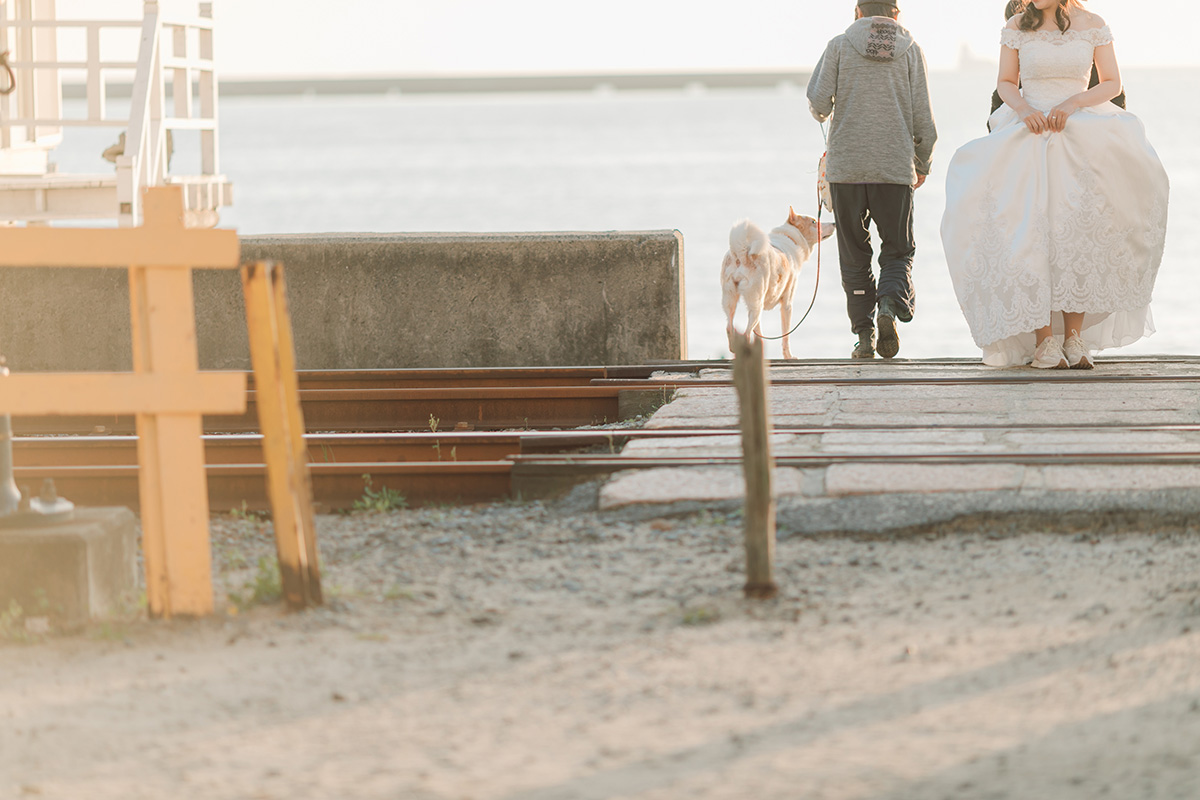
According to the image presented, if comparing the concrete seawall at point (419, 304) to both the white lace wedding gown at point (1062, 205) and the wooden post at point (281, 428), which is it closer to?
the white lace wedding gown at point (1062, 205)

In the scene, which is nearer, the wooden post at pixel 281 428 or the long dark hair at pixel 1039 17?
the wooden post at pixel 281 428

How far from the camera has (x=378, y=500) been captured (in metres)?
6.08

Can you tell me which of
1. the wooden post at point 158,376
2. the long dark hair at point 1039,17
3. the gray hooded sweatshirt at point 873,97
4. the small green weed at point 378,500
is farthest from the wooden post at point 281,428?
the gray hooded sweatshirt at point 873,97

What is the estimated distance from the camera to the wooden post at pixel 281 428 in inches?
177

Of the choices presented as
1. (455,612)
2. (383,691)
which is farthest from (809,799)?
(455,612)

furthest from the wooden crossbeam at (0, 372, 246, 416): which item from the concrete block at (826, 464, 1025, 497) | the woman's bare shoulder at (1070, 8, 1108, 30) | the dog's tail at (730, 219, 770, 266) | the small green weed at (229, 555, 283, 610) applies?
the woman's bare shoulder at (1070, 8, 1108, 30)

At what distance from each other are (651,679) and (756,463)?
84 centimetres

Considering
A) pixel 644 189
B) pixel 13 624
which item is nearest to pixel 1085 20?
pixel 13 624

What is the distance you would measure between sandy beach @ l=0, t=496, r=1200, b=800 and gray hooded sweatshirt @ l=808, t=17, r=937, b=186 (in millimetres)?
4530

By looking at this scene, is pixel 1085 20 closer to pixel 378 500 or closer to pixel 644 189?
pixel 378 500

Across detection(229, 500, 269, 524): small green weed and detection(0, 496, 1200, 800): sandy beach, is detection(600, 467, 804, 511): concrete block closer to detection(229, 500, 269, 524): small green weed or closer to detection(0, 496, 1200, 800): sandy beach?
detection(0, 496, 1200, 800): sandy beach

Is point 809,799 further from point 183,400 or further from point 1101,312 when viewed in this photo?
point 1101,312

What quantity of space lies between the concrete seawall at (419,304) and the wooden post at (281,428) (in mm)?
4698

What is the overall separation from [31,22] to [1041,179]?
9451 mm
